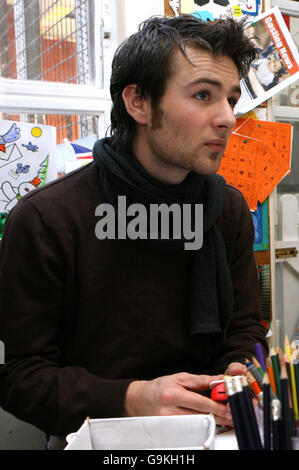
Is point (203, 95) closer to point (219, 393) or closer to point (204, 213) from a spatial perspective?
point (204, 213)

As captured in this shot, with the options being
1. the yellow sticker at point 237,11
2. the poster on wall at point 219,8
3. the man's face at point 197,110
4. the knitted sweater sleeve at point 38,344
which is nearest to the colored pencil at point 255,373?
the knitted sweater sleeve at point 38,344

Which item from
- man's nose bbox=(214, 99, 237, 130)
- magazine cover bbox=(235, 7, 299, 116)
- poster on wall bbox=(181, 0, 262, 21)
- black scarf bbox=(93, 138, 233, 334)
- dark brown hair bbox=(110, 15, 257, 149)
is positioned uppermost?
poster on wall bbox=(181, 0, 262, 21)

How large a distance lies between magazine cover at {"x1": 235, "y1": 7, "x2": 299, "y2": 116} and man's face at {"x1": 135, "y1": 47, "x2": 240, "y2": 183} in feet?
2.03

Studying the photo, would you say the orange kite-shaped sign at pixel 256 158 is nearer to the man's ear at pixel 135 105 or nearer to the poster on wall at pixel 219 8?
the poster on wall at pixel 219 8

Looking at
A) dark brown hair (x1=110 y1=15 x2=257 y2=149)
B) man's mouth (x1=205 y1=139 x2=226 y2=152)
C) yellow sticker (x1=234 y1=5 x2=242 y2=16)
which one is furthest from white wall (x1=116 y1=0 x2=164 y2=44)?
man's mouth (x1=205 y1=139 x2=226 y2=152)

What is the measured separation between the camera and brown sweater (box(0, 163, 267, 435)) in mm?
828

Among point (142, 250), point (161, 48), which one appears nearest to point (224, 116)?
point (161, 48)

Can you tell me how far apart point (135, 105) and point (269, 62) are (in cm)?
77

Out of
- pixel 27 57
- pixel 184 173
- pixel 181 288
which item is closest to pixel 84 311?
pixel 181 288

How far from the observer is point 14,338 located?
831 millimetres

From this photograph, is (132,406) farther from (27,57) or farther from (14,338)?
(27,57)

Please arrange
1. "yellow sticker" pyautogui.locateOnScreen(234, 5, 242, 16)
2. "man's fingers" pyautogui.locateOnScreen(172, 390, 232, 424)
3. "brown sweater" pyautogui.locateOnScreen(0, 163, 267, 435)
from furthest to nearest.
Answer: "yellow sticker" pyautogui.locateOnScreen(234, 5, 242, 16)
"brown sweater" pyautogui.locateOnScreen(0, 163, 267, 435)
"man's fingers" pyautogui.locateOnScreen(172, 390, 232, 424)

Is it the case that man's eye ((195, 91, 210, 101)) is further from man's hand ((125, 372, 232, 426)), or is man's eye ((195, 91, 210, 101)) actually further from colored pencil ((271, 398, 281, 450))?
colored pencil ((271, 398, 281, 450))

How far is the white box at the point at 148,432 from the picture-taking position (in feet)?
1.60
